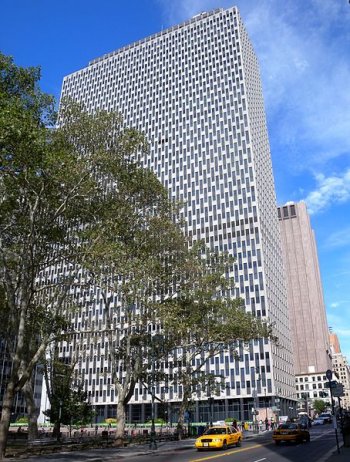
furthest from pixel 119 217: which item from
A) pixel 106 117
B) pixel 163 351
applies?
pixel 163 351

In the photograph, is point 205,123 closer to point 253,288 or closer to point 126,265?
point 253,288

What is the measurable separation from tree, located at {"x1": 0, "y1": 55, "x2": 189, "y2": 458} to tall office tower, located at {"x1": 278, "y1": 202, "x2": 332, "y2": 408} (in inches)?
5896

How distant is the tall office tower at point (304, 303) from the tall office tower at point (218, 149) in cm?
5921

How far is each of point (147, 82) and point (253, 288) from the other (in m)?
70.5

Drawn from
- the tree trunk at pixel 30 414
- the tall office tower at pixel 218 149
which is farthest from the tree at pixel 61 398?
the tall office tower at pixel 218 149

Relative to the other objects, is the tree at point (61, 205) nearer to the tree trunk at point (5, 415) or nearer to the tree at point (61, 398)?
the tree trunk at point (5, 415)

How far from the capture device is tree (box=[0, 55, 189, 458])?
2244 centimetres

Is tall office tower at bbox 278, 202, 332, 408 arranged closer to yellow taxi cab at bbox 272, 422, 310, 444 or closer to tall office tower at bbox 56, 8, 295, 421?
tall office tower at bbox 56, 8, 295, 421

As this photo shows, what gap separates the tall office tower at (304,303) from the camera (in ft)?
549

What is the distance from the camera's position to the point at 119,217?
30094 mm

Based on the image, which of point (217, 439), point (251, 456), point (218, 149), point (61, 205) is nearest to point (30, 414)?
point (217, 439)

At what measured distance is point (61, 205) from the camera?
25.3 meters

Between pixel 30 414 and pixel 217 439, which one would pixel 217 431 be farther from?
pixel 30 414

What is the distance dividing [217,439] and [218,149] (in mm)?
92536
